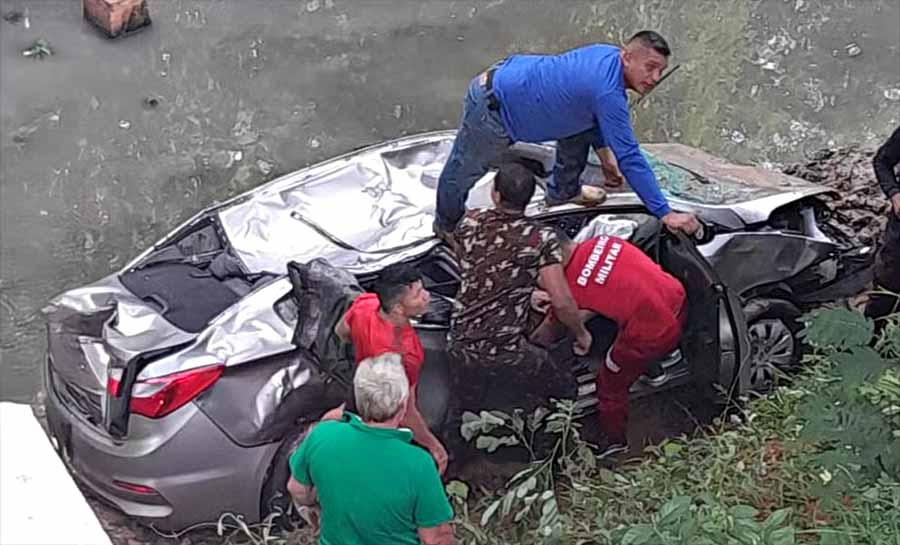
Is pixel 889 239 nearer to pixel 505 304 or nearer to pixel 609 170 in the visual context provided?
pixel 609 170

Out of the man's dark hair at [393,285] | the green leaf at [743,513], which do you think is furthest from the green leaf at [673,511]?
the man's dark hair at [393,285]

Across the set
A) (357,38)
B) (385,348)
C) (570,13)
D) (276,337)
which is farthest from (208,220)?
(570,13)

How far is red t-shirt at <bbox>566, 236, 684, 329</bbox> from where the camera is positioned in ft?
17.1

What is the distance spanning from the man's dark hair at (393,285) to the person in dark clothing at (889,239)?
2.32 metres

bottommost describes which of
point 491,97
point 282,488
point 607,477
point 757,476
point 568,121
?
point 757,476

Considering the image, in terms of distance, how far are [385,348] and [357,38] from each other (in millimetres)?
5391

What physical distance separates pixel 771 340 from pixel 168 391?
280 centimetres

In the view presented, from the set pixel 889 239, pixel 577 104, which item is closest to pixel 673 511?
pixel 577 104

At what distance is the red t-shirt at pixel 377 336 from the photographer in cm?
483

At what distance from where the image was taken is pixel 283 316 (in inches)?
205

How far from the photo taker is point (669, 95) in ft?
30.2

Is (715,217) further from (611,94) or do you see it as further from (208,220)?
(208,220)

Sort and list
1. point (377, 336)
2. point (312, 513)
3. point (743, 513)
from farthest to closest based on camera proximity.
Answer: point (377, 336), point (312, 513), point (743, 513)

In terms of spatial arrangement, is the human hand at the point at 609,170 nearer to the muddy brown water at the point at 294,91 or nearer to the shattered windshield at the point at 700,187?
the shattered windshield at the point at 700,187
